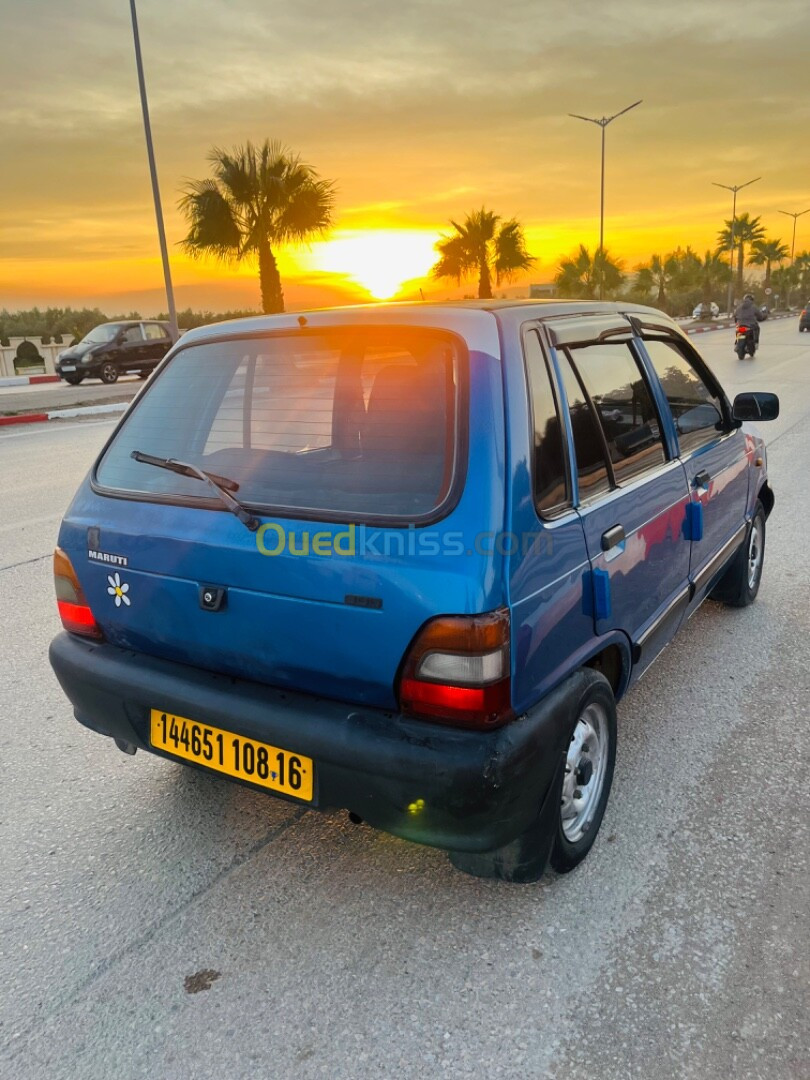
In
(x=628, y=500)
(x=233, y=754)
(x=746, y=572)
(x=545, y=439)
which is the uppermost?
(x=545, y=439)

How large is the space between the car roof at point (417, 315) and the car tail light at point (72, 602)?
0.87m

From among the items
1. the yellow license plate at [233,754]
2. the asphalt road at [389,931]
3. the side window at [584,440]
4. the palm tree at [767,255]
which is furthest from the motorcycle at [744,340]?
the palm tree at [767,255]

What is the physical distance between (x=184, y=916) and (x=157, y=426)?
1.51 m

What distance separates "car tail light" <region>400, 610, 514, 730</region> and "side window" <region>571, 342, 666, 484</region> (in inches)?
37.5

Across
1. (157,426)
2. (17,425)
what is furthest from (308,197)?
(157,426)

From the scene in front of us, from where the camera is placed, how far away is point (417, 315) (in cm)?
229

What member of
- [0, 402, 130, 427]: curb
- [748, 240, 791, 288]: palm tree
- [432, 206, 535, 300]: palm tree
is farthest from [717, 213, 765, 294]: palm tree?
[0, 402, 130, 427]: curb

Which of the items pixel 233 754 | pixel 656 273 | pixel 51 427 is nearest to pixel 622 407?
pixel 233 754

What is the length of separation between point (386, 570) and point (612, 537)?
0.85 m

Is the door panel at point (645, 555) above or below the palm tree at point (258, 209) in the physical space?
below

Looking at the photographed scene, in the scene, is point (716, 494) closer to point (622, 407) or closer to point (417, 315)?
point (622, 407)

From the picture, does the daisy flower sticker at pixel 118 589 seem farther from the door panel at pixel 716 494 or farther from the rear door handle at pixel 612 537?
the door panel at pixel 716 494

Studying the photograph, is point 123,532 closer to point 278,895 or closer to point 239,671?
point 239,671

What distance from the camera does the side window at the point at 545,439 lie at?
2213mm
